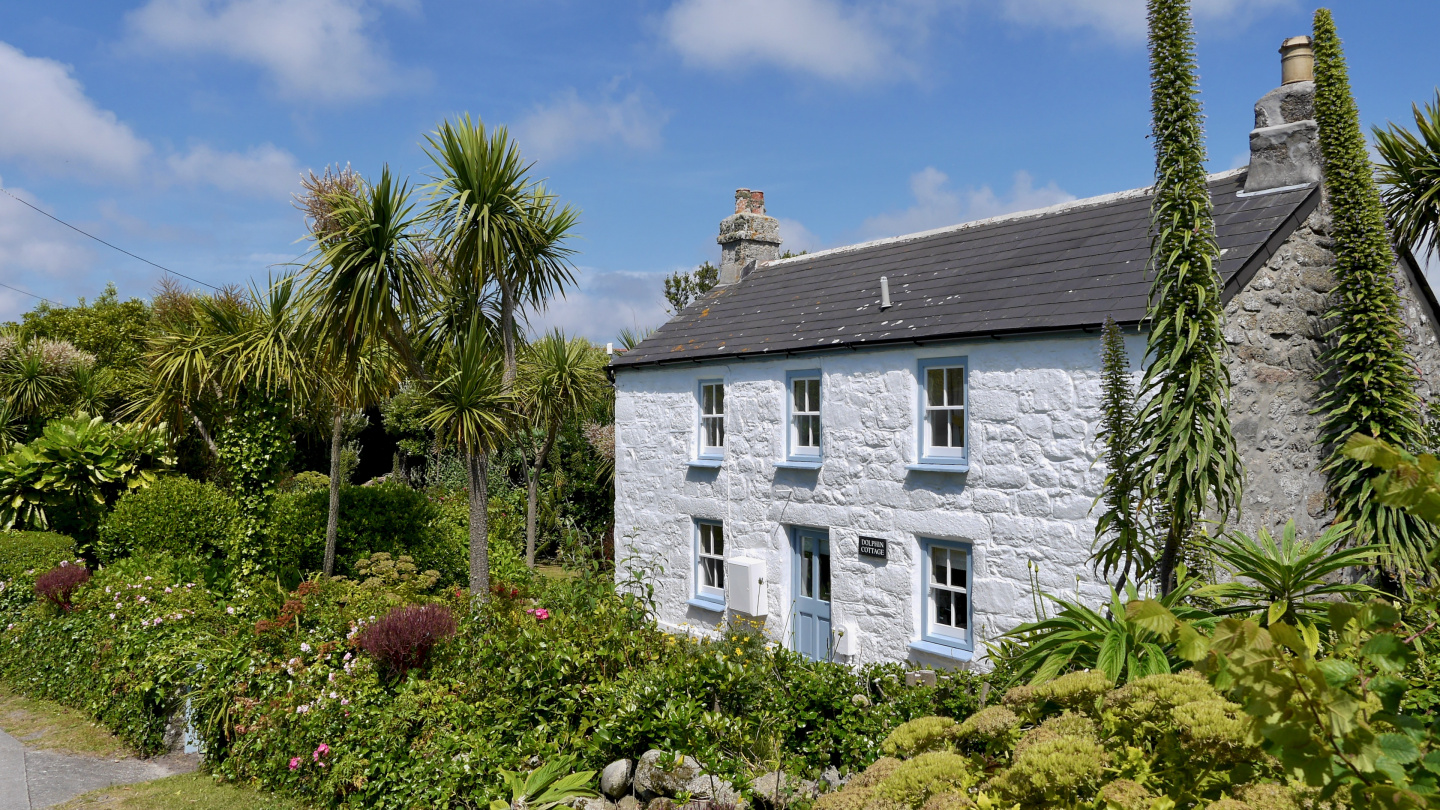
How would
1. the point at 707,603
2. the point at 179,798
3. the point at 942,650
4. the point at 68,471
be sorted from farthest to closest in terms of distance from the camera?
the point at 68,471, the point at 707,603, the point at 942,650, the point at 179,798

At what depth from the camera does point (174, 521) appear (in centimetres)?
1403

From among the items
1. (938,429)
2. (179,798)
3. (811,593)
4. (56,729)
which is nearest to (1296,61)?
(938,429)

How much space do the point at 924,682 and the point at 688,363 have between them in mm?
8242

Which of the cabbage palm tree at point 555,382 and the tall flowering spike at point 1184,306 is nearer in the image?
the tall flowering spike at point 1184,306

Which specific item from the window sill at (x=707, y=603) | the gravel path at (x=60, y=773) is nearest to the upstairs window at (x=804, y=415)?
the window sill at (x=707, y=603)

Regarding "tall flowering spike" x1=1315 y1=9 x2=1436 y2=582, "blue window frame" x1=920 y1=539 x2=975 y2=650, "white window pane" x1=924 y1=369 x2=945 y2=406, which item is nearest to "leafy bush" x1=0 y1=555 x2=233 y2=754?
"blue window frame" x1=920 y1=539 x2=975 y2=650

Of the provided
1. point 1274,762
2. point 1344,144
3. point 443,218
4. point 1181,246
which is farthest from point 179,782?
point 1344,144

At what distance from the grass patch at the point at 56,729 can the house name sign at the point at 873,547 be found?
27.4 ft

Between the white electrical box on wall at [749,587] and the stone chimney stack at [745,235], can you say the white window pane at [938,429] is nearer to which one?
the white electrical box on wall at [749,587]

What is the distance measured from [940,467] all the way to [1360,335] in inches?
170

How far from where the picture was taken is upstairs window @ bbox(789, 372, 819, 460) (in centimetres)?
1247

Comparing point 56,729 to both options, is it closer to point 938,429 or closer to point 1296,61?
point 938,429

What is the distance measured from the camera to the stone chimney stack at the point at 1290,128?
9.77m

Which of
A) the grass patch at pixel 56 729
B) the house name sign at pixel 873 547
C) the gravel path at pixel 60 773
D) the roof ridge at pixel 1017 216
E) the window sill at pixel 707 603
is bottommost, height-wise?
the grass patch at pixel 56 729
